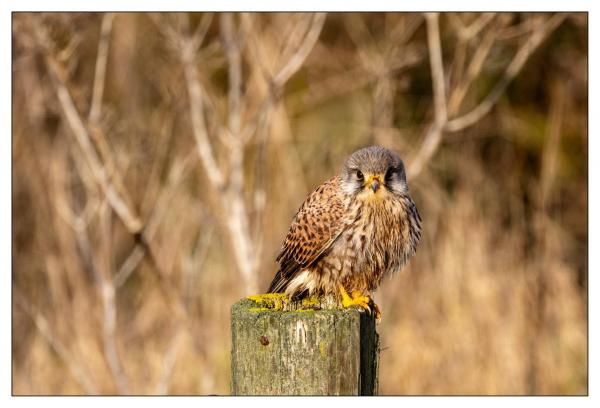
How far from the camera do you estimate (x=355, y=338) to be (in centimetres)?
242

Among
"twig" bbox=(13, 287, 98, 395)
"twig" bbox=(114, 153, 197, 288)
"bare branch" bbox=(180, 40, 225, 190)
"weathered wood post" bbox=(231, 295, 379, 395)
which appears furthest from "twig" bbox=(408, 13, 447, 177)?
"weathered wood post" bbox=(231, 295, 379, 395)

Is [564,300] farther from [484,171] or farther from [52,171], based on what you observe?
[52,171]

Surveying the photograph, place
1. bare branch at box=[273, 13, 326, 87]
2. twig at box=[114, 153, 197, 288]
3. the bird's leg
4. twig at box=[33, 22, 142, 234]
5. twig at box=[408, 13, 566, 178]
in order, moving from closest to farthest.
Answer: the bird's leg < twig at box=[33, 22, 142, 234] < bare branch at box=[273, 13, 326, 87] < twig at box=[408, 13, 566, 178] < twig at box=[114, 153, 197, 288]

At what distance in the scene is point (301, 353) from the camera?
7.87 ft

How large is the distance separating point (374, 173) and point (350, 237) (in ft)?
1.09

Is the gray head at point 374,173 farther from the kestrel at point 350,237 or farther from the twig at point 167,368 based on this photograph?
the twig at point 167,368

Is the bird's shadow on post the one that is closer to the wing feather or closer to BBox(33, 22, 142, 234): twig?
the wing feather

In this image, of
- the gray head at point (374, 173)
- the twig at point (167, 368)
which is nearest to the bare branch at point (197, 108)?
the twig at point (167, 368)

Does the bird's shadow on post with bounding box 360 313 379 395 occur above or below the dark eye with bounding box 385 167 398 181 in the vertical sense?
below

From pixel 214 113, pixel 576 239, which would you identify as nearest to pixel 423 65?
pixel 576 239

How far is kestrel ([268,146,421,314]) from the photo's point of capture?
376cm

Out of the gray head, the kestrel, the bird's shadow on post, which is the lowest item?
the bird's shadow on post

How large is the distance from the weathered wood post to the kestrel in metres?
1.26

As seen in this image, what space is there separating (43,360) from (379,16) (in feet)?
14.0
